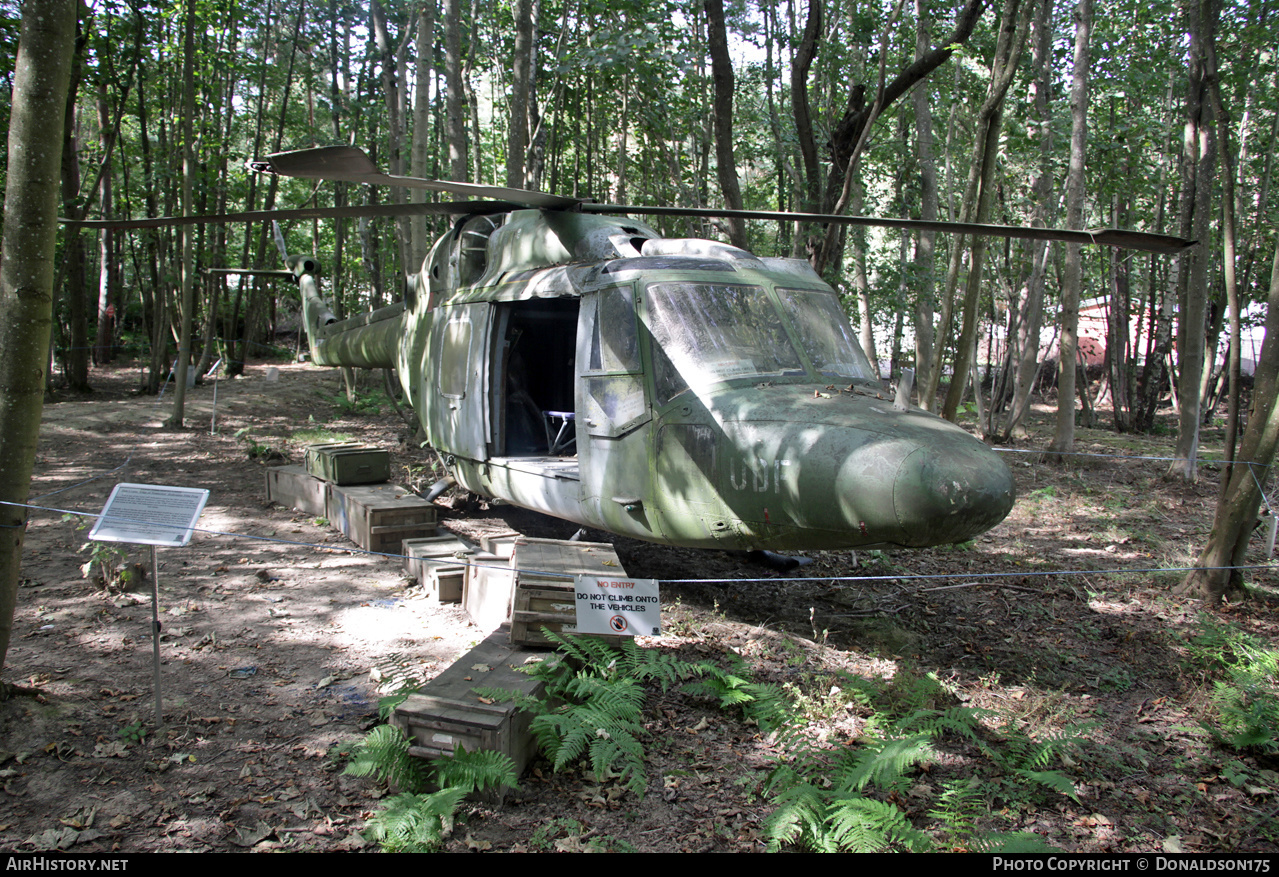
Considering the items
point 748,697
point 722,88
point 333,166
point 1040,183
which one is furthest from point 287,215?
point 1040,183

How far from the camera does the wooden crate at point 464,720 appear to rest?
3.23 metres

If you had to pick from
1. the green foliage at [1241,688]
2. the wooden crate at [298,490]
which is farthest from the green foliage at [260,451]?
the green foliage at [1241,688]

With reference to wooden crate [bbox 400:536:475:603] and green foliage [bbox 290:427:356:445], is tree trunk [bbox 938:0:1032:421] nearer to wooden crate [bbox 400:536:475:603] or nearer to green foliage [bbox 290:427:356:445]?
wooden crate [bbox 400:536:475:603]

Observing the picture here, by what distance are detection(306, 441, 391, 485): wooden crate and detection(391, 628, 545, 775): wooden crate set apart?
A: 14.0 feet

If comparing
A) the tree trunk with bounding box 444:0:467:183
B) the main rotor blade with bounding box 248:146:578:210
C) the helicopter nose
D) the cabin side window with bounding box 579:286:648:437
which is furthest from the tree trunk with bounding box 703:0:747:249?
the helicopter nose

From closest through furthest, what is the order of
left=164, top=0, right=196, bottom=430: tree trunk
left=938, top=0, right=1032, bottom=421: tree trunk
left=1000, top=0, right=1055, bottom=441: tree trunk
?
1. left=938, top=0, right=1032, bottom=421: tree trunk
2. left=164, top=0, right=196, bottom=430: tree trunk
3. left=1000, top=0, right=1055, bottom=441: tree trunk

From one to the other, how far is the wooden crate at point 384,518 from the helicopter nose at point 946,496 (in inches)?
172

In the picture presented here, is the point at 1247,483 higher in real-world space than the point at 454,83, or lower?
lower

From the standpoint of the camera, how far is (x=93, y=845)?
109 inches

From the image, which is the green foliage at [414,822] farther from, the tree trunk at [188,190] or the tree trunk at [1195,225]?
the tree trunk at [188,190]

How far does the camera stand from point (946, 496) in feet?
11.6

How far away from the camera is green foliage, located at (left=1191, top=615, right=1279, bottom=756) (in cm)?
393

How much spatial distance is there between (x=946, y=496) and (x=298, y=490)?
6.68 meters

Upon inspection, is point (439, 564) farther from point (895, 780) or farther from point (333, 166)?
point (895, 780)
